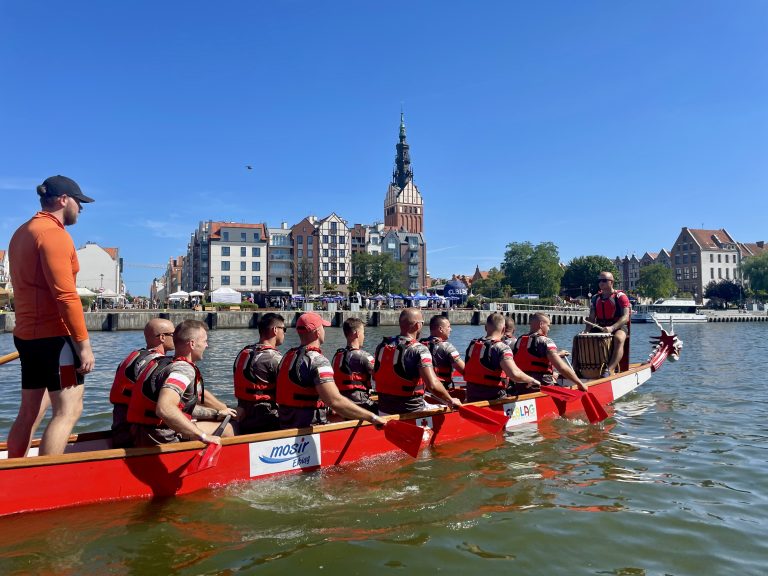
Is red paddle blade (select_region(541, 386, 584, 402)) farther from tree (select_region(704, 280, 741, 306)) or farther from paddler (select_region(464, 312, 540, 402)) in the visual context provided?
tree (select_region(704, 280, 741, 306))

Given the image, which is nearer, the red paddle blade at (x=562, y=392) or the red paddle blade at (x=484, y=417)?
the red paddle blade at (x=484, y=417)

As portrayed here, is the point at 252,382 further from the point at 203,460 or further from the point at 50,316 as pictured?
Answer: the point at 50,316

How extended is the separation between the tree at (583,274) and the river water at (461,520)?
94.6 m

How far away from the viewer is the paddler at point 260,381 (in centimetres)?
692

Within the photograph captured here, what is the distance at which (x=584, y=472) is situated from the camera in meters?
7.36

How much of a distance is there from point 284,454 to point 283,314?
46.4 metres

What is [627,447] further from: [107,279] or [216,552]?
[107,279]

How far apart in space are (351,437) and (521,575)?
293 centimetres

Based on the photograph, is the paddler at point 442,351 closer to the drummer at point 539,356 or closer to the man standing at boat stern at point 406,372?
the man standing at boat stern at point 406,372

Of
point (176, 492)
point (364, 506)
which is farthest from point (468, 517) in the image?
point (176, 492)

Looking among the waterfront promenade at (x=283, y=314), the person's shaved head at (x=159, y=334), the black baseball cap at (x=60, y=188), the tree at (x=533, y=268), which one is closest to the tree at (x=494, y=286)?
the tree at (x=533, y=268)

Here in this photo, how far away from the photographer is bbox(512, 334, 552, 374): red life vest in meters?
10.1

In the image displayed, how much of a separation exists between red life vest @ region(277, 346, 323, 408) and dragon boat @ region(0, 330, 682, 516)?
0.34 m

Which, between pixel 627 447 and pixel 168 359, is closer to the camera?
pixel 168 359
